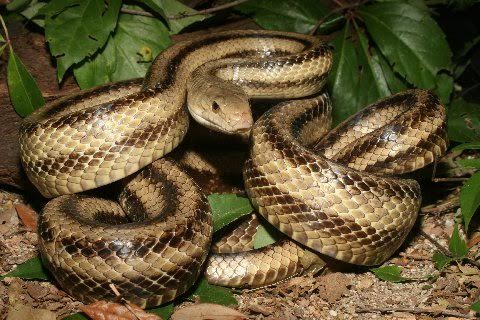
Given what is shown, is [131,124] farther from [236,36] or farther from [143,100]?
[236,36]

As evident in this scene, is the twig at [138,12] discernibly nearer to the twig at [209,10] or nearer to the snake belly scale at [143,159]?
the twig at [209,10]

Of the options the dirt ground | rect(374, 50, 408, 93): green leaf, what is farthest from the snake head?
rect(374, 50, 408, 93): green leaf

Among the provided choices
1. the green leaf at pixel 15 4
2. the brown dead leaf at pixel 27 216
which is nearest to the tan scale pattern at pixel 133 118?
the brown dead leaf at pixel 27 216

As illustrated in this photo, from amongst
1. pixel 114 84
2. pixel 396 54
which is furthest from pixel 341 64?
pixel 114 84

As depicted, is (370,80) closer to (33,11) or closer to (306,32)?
(306,32)

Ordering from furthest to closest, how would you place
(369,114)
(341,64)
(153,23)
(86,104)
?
1. (341,64)
2. (153,23)
3. (369,114)
4. (86,104)

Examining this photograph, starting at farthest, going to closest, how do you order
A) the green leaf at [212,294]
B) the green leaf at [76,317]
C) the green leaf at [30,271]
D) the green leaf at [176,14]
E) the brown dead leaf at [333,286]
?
the green leaf at [176,14] → the brown dead leaf at [333,286] → the green leaf at [30,271] → the green leaf at [212,294] → the green leaf at [76,317]

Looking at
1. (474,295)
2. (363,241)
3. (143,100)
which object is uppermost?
(143,100)
